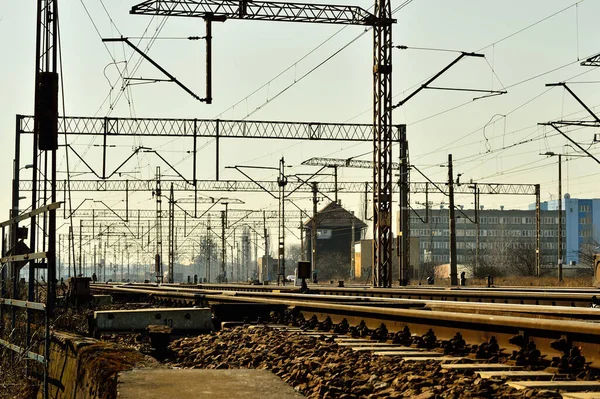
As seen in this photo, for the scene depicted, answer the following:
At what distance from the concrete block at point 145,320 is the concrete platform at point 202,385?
699 cm

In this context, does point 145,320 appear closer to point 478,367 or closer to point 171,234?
point 478,367

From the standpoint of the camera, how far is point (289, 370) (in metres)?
9.34

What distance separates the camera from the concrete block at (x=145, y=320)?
591 inches

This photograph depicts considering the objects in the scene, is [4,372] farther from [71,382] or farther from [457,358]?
[457,358]

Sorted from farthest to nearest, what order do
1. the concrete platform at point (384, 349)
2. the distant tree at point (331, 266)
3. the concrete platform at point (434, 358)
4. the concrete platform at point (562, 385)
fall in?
the distant tree at point (331, 266)
the concrete platform at point (384, 349)
the concrete platform at point (434, 358)
the concrete platform at point (562, 385)

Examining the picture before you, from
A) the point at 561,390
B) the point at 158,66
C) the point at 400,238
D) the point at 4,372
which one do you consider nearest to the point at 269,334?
the point at 4,372

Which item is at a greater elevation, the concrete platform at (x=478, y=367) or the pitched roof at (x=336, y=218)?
the pitched roof at (x=336, y=218)

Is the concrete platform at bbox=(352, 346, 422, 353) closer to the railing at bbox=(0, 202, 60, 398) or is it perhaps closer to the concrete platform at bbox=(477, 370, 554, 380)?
the concrete platform at bbox=(477, 370, 554, 380)

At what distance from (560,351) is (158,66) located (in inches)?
872

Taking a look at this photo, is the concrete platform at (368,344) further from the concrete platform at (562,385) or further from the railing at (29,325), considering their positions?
the concrete platform at (562,385)

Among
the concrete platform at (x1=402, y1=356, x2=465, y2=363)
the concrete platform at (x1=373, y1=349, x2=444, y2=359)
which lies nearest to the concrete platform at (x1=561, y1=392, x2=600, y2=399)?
the concrete platform at (x1=402, y1=356, x2=465, y2=363)

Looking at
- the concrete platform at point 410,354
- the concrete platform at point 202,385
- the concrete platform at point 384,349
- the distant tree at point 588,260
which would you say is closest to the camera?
the concrete platform at point 202,385

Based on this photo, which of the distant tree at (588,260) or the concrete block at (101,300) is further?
the distant tree at (588,260)

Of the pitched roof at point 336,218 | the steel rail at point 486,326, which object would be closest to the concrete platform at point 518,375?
the steel rail at point 486,326
